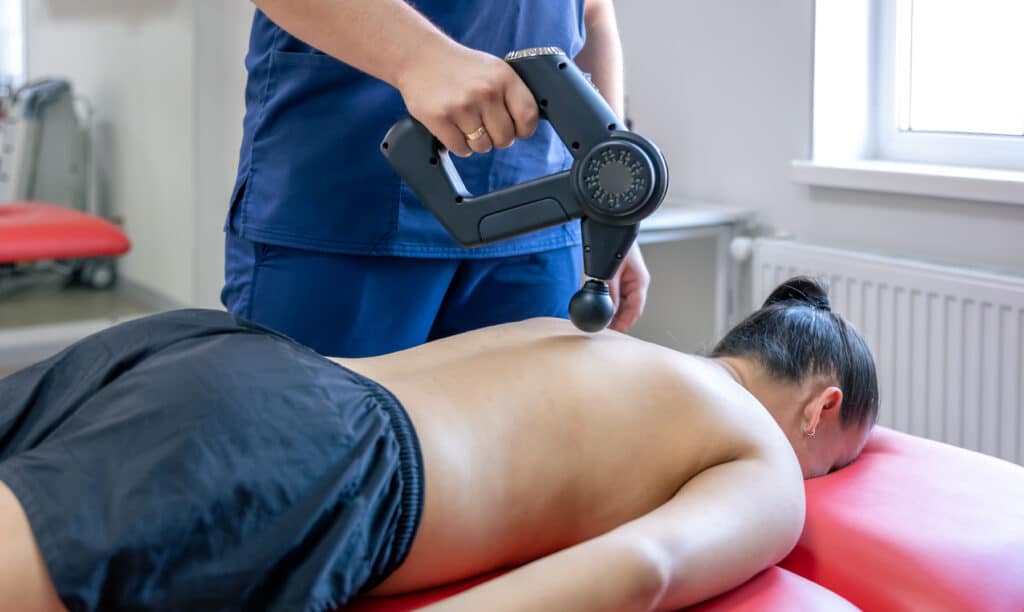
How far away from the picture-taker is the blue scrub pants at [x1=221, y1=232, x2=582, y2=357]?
54.4 inches

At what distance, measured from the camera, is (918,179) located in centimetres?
250

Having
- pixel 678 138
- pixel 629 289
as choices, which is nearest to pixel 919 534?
pixel 629 289

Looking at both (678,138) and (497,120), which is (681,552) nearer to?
(497,120)

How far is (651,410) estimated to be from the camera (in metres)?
1.25

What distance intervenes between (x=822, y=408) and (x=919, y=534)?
220 mm

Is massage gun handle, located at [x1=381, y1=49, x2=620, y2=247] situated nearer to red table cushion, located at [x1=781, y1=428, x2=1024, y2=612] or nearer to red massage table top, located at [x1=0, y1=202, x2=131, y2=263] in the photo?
red table cushion, located at [x1=781, y1=428, x2=1024, y2=612]

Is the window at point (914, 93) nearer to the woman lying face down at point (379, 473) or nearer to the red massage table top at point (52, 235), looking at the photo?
the woman lying face down at point (379, 473)

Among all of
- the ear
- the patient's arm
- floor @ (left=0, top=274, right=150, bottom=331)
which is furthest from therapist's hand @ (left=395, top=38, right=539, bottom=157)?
floor @ (left=0, top=274, right=150, bottom=331)

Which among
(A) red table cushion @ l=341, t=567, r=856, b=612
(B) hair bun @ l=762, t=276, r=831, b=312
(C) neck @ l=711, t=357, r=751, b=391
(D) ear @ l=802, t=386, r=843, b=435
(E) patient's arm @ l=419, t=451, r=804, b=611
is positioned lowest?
(A) red table cushion @ l=341, t=567, r=856, b=612

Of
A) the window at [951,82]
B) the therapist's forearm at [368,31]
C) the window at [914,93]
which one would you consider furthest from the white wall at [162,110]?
the therapist's forearm at [368,31]

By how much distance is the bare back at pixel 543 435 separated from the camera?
1.14 metres

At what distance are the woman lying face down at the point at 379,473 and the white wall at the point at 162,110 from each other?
2.79 metres

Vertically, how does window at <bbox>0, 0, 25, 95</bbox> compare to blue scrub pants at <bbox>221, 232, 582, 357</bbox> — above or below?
above

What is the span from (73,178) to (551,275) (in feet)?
13.4
